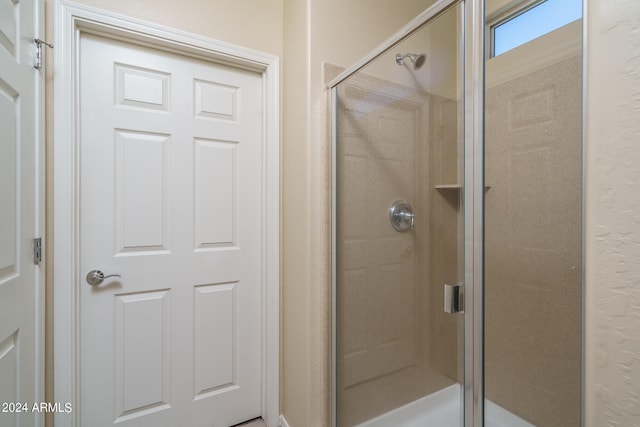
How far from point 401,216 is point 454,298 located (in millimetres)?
425

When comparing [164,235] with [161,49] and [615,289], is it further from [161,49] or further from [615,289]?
[615,289]

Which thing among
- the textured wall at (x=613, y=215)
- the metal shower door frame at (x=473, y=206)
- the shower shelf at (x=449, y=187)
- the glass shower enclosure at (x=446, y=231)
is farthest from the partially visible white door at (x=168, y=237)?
the textured wall at (x=613, y=215)

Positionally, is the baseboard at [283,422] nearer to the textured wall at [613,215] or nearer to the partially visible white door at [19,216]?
the partially visible white door at [19,216]

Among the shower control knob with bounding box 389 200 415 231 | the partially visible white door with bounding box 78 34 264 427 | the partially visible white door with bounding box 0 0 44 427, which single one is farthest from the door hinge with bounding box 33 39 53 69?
the shower control knob with bounding box 389 200 415 231

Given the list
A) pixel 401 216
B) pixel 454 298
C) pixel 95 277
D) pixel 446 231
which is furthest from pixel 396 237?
pixel 95 277

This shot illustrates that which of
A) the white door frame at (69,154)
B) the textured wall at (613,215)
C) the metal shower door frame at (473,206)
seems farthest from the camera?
the white door frame at (69,154)

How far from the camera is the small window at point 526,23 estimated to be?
1.00 meters

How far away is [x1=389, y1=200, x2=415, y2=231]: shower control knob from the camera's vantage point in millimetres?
1164

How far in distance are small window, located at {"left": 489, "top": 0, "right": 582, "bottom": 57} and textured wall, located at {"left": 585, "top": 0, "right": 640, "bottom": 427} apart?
22.8 inches

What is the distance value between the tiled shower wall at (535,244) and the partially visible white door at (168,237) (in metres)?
1.16

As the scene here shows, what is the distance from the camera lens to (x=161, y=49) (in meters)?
1.32

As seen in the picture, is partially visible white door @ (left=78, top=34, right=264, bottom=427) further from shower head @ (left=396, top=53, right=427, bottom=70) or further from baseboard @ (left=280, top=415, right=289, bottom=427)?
shower head @ (left=396, top=53, right=427, bottom=70)

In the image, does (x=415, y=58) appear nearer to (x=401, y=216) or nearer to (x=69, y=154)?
(x=401, y=216)

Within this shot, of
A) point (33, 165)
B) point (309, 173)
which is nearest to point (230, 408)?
point (309, 173)
